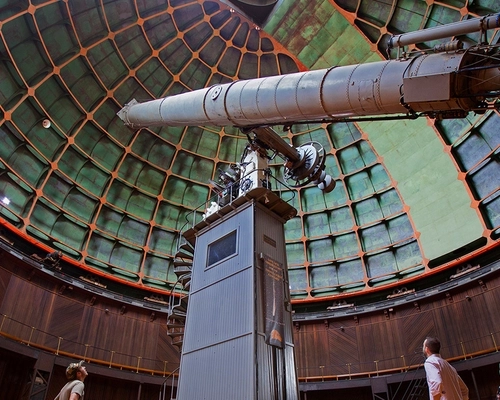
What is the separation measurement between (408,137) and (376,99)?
539 inches

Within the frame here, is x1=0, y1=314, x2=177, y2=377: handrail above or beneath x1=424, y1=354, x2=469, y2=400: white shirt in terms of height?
above

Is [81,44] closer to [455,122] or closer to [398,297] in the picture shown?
[455,122]

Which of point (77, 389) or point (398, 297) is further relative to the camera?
point (398, 297)

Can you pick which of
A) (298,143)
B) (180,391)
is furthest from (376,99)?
(298,143)

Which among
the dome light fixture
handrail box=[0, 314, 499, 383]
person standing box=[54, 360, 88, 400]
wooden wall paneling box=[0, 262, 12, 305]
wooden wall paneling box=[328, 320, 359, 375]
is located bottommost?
person standing box=[54, 360, 88, 400]

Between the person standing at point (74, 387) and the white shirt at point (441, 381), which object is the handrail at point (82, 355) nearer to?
the person standing at point (74, 387)

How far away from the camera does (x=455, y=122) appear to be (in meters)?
20.6

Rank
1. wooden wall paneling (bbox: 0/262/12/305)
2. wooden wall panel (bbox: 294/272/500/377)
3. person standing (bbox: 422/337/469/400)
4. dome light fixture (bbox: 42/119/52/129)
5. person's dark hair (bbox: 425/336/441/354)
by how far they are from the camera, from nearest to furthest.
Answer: person standing (bbox: 422/337/469/400), person's dark hair (bbox: 425/336/441/354), wooden wall paneling (bbox: 0/262/12/305), wooden wall panel (bbox: 294/272/500/377), dome light fixture (bbox: 42/119/52/129)

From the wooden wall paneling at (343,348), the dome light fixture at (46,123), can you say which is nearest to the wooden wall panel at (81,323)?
the dome light fixture at (46,123)

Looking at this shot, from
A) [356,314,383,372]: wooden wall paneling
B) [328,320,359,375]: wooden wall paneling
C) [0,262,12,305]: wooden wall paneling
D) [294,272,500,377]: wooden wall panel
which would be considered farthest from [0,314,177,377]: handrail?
[356,314,383,372]: wooden wall paneling

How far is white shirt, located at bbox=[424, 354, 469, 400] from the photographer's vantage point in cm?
541

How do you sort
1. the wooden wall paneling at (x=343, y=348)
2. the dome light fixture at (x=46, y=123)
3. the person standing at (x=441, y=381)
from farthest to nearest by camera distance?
the wooden wall paneling at (x=343, y=348), the dome light fixture at (x=46, y=123), the person standing at (x=441, y=381)

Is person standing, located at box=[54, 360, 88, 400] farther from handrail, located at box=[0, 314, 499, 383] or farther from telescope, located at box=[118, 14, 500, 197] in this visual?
handrail, located at box=[0, 314, 499, 383]

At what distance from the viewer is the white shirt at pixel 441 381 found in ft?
17.7
